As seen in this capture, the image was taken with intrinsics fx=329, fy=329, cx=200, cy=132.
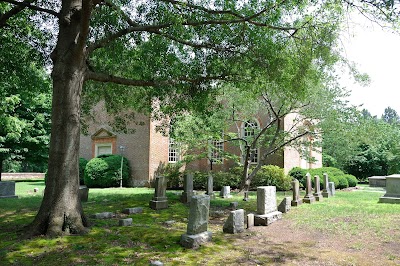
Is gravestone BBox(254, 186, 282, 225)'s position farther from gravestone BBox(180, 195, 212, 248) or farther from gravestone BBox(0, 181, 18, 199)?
gravestone BBox(0, 181, 18, 199)

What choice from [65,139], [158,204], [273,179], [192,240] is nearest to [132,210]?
[158,204]

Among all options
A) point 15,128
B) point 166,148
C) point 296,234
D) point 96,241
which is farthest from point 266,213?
point 15,128

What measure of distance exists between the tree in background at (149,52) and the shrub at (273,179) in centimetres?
996

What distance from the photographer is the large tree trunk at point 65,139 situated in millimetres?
6996

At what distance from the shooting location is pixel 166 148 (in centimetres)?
2344

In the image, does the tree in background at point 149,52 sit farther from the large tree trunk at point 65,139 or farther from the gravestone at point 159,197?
the gravestone at point 159,197

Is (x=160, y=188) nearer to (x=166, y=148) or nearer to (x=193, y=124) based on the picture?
(x=193, y=124)

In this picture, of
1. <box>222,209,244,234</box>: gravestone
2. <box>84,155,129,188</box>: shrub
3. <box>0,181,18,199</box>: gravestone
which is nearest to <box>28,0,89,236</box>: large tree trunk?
<box>222,209,244,234</box>: gravestone

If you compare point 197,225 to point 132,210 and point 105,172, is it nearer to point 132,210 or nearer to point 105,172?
point 132,210

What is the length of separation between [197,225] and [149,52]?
19.2 feet

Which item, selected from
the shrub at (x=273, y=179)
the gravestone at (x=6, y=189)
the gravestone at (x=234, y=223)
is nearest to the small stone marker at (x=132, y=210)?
the gravestone at (x=234, y=223)

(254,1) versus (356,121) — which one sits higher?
(254,1)

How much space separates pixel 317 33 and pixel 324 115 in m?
6.76

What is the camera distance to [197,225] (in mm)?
6766
